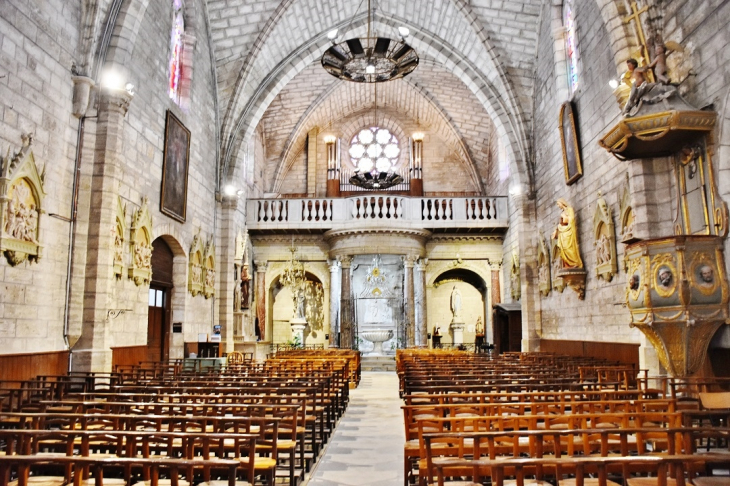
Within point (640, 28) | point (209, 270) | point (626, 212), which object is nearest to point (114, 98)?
point (209, 270)

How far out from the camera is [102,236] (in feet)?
32.6

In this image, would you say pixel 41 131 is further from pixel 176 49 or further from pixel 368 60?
pixel 368 60

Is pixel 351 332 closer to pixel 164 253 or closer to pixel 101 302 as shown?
pixel 164 253

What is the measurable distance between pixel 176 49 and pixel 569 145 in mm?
9450

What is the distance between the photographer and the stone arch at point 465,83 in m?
16.7

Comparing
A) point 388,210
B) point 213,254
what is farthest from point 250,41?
point 388,210

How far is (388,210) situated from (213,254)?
6693 mm

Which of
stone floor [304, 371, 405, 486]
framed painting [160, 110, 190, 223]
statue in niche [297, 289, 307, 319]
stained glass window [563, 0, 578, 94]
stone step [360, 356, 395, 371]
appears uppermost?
stained glass window [563, 0, 578, 94]

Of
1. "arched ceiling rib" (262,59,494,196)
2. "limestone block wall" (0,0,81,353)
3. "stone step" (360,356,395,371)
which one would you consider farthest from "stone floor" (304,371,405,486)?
"arched ceiling rib" (262,59,494,196)

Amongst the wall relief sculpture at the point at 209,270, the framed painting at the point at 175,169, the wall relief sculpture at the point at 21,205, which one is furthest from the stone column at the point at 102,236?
the wall relief sculpture at the point at 209,270

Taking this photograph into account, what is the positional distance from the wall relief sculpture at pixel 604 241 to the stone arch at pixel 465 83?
17.5 feet

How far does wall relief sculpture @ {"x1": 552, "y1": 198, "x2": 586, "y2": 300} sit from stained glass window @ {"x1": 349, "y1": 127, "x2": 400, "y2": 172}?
1295 cm

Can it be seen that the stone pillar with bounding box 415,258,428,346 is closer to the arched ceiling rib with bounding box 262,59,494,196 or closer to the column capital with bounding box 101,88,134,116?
the arched ceiling rib with bounding box 262,59,494,196

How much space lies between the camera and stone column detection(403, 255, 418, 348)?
2014 centimetres
